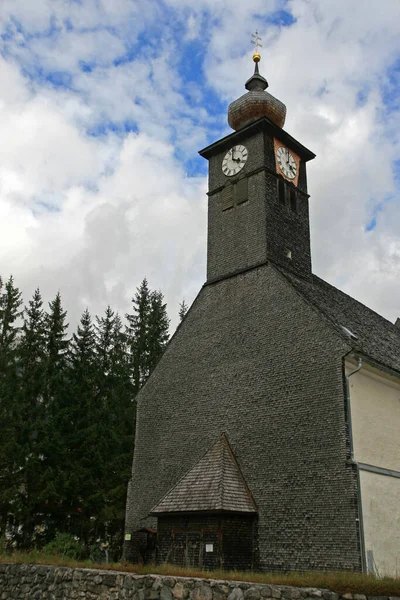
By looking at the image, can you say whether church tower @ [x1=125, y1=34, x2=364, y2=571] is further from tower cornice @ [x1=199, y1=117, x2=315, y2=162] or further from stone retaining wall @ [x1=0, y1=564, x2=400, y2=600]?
stone retaining wall @ [x1=0, y1=564, x2=400, y2=600]

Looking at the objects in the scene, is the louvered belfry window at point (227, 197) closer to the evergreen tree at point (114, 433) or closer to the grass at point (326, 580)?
the evergreen tree at point (114, 433)

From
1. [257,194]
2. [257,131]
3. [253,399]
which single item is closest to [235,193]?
[257,194]

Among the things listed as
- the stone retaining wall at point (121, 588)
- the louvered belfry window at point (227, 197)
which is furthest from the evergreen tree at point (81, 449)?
the stone retaining wall at point (121, 588)

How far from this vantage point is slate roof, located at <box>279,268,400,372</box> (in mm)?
18703

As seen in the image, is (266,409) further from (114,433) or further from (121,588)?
(114,433)

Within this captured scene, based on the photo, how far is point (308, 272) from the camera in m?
24.1

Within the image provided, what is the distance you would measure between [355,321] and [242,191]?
6.95 metres

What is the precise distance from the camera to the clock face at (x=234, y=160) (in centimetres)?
2485

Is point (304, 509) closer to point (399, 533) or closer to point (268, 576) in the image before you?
point (399, 533)

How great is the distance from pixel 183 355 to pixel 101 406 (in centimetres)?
1148

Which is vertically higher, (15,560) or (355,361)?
(355,361)

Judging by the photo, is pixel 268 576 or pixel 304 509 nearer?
pixel 268 576

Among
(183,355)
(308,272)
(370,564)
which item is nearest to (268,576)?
(370,564)

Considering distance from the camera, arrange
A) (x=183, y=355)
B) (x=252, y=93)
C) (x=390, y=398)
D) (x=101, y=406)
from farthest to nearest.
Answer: (x=101, y=406), (x=252, y=93), (x=183, y=355), (x=390, y=398)
